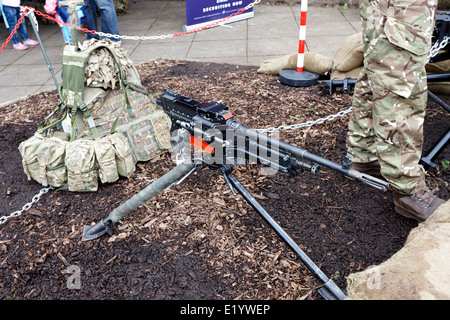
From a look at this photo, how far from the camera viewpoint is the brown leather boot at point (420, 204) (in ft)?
7.89

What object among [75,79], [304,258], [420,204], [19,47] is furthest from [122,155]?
[19,47]

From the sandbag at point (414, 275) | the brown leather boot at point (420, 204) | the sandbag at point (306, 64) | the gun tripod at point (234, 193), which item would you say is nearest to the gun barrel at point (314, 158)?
the gun tripod at point (234, 193)

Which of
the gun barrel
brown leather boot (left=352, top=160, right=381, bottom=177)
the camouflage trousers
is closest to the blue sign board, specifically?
the camouflage trousers

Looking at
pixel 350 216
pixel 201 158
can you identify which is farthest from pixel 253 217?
pixel 201 158

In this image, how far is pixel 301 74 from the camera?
15.6ft

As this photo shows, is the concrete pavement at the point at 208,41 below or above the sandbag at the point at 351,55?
below

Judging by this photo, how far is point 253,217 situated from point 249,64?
3561 mm

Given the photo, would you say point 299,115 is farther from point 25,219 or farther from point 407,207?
point 25,219

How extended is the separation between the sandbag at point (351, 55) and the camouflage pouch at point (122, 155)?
278 cm

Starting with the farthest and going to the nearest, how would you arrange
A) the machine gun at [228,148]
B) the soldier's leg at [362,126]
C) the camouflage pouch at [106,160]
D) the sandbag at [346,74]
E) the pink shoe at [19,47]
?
the pink shoe at [19,47] → the sandbag at [346,74] → the camouflage pouch at [106,160] → the soldier's leg at [362,126] → the machine gun at [228,148]

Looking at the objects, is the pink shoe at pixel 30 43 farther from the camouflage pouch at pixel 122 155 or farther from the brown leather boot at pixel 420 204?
the brown leather boot at pixel 420 204

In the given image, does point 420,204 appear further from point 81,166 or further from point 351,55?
point 81,166

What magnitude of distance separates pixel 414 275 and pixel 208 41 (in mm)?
6167

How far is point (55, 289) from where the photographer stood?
2.27 meters
